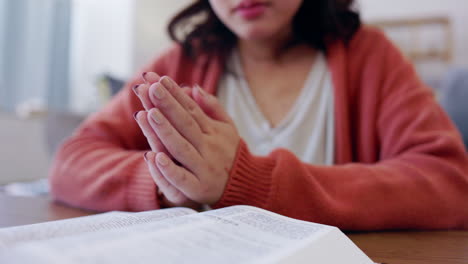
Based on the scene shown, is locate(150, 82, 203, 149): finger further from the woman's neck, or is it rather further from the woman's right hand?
the woman's neck

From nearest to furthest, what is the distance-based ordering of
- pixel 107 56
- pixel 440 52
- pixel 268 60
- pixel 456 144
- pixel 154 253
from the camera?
pixel 154 253 → pixel 456 144 → pixel 268 60 → pixel 440 52 → pixel 107 56

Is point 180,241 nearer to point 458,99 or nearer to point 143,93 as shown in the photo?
point 143,93

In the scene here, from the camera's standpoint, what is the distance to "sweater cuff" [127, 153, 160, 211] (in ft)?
1.57

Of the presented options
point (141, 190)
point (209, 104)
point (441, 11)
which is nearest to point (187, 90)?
point (209, 104)

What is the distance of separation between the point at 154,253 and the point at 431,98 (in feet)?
2.03

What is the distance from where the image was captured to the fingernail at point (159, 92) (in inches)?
14.1

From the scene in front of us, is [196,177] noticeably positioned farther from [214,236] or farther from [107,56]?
[107,56]

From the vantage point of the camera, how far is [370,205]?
0.46 metres

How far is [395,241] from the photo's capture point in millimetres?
399

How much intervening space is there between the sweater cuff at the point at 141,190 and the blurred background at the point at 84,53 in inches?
38.7

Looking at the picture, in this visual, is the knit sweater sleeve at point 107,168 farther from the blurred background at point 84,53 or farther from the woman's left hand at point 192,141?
the blurred background at point 84,53

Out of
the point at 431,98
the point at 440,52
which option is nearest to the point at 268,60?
the point at 431,98

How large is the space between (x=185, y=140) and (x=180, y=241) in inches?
5.5

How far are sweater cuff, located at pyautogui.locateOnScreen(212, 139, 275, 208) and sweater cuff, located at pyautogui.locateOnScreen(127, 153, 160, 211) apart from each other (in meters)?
0.10
